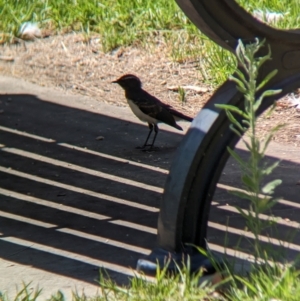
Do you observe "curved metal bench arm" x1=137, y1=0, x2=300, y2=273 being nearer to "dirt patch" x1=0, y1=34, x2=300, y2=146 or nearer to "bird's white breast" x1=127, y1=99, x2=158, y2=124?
"bird's white breast" x1=127, y1=99, x2=158, y2=124

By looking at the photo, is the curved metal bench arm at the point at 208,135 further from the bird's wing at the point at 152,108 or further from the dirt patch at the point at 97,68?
the dirt patch at the point at 97,68

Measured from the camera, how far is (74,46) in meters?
8.77

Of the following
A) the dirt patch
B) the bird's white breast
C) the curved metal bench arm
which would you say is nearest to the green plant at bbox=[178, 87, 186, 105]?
the dirt patch

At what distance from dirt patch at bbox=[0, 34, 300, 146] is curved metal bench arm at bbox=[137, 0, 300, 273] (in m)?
3.62

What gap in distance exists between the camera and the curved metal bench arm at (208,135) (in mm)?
3336

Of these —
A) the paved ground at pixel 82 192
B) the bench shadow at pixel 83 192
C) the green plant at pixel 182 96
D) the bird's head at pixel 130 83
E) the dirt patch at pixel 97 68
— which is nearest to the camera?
the paved ground at pixel 82 192

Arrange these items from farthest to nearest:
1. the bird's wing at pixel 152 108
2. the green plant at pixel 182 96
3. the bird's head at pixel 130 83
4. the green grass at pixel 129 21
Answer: the green grass at pixel 129 21
the green plant at pixel 182 96
the bird's head at pixel 130 83
the bird's wing at pixel 152 108

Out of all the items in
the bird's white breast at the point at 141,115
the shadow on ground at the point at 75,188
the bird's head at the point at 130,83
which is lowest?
the shadow on ground at the point at 75,188

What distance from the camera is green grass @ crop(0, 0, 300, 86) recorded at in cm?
810

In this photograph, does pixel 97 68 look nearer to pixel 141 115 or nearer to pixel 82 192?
pixel 141 115

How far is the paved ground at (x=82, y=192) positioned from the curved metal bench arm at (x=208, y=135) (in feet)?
1.54

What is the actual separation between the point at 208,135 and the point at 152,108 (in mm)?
3137

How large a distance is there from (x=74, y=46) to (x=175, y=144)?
270cm

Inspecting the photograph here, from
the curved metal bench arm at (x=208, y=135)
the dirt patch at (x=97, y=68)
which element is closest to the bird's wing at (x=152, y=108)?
the dirt patch at (x=97, y=68)
